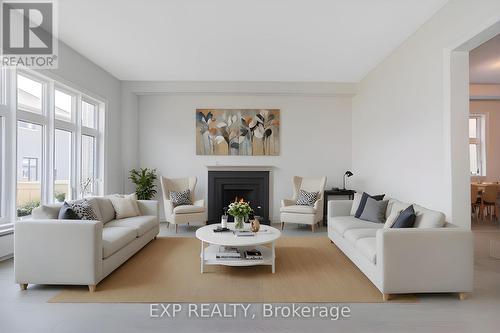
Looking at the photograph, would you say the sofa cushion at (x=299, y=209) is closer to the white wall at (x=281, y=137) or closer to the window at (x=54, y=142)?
the white wall at (x=281, y=137)

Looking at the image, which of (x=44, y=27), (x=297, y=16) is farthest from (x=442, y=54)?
(x=44, y=27)

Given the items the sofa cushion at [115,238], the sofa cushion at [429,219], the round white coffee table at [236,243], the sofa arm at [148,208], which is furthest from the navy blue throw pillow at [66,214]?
the sofa cushion at [429,219]

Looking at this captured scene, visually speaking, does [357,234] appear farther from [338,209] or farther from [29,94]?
[29,94]

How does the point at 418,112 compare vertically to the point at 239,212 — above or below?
above

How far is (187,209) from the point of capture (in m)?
5.77

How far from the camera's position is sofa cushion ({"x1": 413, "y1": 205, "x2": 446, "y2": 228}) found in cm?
305

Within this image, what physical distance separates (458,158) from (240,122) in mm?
4495

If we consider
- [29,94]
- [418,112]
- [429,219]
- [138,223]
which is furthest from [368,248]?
[29,94]

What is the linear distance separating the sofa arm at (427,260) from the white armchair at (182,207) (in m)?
3.84

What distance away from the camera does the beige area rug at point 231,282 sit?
2.83 meters

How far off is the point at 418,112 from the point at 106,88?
18.8 ft

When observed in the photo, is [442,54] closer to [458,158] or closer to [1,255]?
[458,158]

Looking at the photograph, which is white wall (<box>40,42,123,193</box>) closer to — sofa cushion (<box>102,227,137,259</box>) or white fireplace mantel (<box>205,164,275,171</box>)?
white fireplace mantel (<box>205,164,275,171</box>)

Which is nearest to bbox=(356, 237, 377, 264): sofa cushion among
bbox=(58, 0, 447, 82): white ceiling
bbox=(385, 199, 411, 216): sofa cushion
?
bbox=(385, 199, 411, 216): sofa cushion
